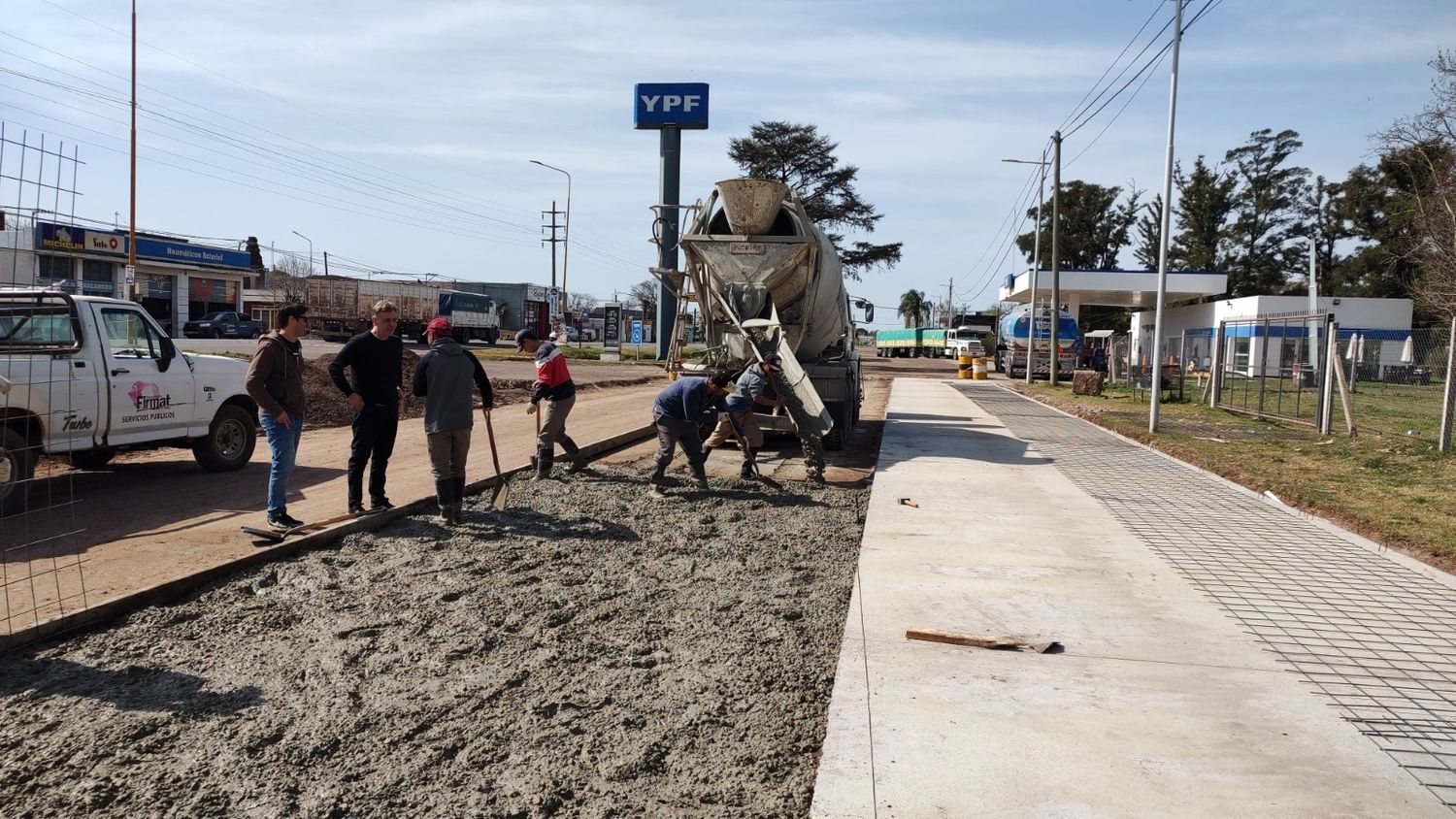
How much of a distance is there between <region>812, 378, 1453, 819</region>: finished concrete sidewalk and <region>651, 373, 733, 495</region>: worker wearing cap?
207 centimetres

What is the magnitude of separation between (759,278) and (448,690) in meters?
9.06

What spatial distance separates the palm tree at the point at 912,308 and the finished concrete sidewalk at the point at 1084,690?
133026mm

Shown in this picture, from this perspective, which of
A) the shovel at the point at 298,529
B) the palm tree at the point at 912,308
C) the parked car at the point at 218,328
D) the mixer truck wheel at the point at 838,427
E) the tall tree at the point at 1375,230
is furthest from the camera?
the palm tree at the point at 912,308

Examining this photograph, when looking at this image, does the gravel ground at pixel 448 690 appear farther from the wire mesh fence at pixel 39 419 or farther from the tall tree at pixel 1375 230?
the tall tree at pixel 1375 230

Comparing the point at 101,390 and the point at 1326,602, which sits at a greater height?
the point at 101,390

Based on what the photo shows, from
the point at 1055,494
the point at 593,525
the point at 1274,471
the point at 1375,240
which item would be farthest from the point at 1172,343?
the point at 593,525

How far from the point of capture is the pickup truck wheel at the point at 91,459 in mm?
9694

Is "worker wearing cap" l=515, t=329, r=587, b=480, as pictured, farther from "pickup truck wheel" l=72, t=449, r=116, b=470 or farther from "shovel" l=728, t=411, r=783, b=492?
"pickup truck wheel" l=72, t=449, r=116, b=470

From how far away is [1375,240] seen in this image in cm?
6269

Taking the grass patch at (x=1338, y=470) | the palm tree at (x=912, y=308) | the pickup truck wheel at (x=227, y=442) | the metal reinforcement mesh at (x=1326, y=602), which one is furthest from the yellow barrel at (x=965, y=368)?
the palm tree at (x=912, y=308)

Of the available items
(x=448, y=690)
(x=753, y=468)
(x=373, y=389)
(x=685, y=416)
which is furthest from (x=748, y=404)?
(x=448, y=690)

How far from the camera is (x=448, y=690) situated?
4.58 m

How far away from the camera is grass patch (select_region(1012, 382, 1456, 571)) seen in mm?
8898

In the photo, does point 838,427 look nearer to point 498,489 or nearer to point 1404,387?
point 498,489
